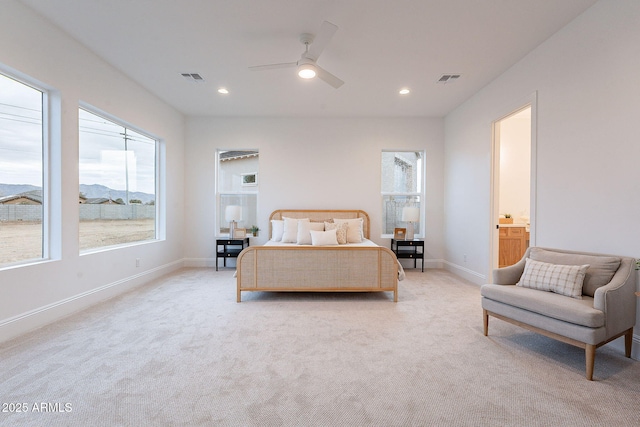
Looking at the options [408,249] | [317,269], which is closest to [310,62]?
[317,269]

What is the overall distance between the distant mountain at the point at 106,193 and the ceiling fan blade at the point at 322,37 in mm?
3072

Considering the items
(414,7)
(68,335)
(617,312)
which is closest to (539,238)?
(617,312)

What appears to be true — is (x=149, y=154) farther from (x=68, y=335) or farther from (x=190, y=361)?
(x=190, y=361)

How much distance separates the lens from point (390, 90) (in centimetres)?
442

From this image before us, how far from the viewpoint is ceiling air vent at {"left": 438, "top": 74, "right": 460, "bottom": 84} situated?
3.93 metres

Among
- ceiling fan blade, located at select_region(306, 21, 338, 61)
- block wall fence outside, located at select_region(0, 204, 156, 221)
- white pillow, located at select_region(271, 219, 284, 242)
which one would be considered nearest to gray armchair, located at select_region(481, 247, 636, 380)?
ceiling fan blade, located at select_region(306, 21, 338, 61)

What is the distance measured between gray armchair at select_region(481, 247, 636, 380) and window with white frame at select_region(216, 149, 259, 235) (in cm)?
441

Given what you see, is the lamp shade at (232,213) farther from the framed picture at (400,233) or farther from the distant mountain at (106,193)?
the framed picture at (400,233)

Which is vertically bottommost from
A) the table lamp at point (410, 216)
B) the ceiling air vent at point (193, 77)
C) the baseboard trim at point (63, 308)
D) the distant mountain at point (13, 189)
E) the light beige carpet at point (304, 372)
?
the light beige carpet at point (304, 372)

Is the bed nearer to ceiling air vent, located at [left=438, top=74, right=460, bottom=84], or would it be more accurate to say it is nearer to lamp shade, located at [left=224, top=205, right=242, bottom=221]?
lamp shade, located at [left=224, top=205, right=242, bottom=221]

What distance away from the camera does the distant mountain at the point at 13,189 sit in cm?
263

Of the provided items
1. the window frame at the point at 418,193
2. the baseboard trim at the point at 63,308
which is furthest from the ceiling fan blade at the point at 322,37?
the baseboard trim at the point at 63,308

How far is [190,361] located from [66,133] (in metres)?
2.75

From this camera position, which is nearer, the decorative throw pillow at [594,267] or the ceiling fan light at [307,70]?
the decorative throw pillow at [594,267]
